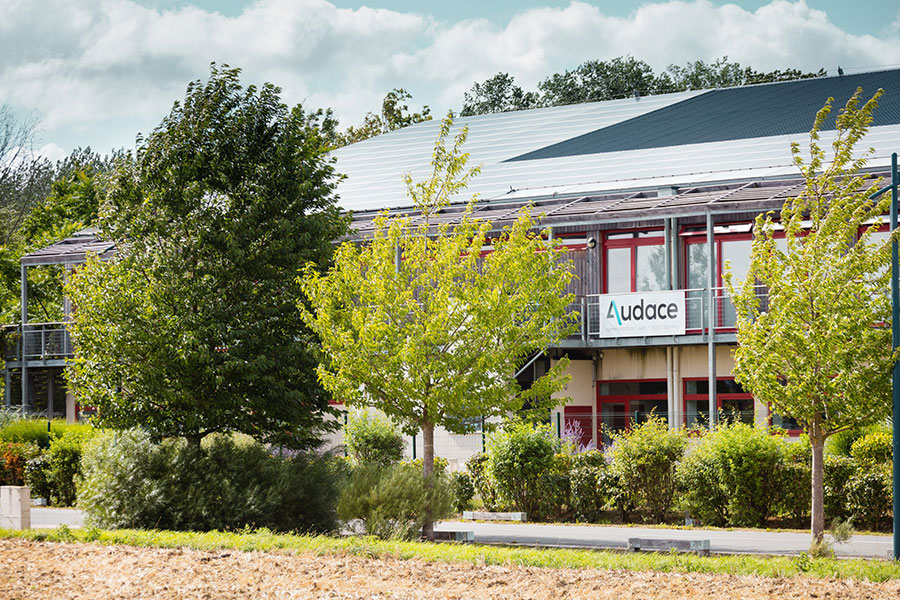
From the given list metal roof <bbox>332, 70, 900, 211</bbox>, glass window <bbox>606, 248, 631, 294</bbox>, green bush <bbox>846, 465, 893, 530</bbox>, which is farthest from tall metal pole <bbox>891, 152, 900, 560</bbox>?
glass window <bbox>606, 248, 631, 294</bbox>

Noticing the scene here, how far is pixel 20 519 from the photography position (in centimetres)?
1766

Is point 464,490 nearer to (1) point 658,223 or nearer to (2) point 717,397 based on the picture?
(2) point 717,397

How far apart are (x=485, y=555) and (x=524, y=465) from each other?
855cm

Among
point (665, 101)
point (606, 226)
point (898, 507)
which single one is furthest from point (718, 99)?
point (898, 507)

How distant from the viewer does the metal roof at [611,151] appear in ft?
102

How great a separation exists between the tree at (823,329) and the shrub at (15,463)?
18.2 meters

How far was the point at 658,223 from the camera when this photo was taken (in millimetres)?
30250

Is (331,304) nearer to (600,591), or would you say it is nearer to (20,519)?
(20,519)

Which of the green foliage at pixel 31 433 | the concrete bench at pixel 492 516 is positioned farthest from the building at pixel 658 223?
the green foliage at pixel 31 433

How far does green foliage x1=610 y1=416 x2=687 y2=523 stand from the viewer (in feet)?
68.9

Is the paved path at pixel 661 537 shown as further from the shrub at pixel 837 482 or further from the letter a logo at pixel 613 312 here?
the letter a logo at pixel 613 312

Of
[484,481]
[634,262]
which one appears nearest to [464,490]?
[484,481]

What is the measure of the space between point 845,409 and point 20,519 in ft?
39.9

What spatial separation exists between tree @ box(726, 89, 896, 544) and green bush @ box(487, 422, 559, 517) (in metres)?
6.77
